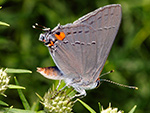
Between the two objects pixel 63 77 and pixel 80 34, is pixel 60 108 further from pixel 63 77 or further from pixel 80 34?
pixel 80 34

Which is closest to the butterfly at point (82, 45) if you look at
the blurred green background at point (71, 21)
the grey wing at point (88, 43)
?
the grey wing at point (88, 43)

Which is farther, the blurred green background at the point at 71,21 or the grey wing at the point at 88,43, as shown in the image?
the blurred green background at the point at 71,21

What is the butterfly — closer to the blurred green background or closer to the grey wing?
the grey wing

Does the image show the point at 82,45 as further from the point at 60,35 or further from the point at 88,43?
the point at 60,35

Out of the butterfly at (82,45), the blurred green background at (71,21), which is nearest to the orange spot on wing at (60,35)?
the butterfly at (82,45)

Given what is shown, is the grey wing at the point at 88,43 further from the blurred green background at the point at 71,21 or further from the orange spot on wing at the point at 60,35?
the blurred green background at the point at 71,21

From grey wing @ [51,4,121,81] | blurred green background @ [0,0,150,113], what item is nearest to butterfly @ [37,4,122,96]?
grey wing @ [51,4,121,81]

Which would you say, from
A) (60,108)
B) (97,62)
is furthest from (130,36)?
(60,108)
